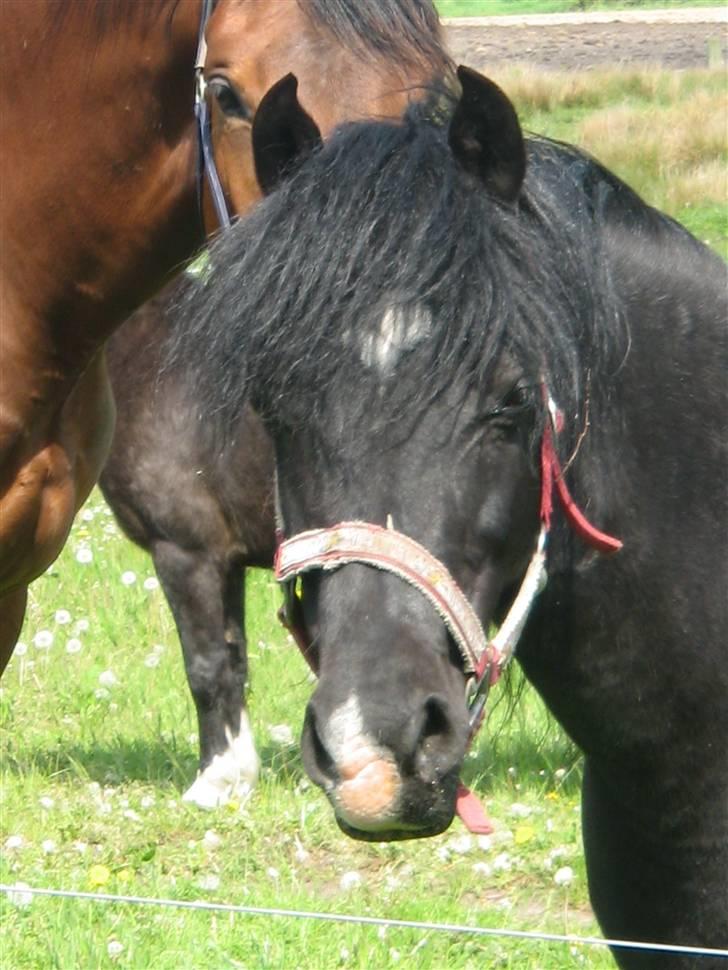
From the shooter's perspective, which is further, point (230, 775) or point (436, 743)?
point (230, 775)

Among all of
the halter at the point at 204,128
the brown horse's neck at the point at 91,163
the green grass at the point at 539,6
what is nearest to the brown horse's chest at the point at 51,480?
the brown horse's neck at the point at 91,163

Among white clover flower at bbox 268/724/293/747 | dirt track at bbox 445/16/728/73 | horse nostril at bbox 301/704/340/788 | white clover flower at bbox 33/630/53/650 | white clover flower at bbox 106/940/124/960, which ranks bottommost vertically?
dirt track at bbox 445/16/728/73

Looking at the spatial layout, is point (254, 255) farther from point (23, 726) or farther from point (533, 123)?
point (533, 123)

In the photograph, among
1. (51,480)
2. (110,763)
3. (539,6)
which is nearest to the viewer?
(51,480)

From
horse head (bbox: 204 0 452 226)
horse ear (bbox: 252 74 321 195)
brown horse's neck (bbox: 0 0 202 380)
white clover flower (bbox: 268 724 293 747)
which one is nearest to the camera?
horse ear (bbox: 252 74 321 195)

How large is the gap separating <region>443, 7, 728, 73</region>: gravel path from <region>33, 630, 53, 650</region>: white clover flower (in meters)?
8.15

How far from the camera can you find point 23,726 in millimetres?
4801

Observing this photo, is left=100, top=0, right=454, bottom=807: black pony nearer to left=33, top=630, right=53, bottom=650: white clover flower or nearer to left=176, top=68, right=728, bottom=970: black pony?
left=33, top=630, right=53, bottom=650: white clover flower

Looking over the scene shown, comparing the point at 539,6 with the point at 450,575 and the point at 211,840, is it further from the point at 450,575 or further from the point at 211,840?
the point at 450,575

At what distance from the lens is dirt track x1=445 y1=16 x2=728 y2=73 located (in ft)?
43.9

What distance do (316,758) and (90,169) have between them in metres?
1.40

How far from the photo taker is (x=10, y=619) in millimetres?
3379

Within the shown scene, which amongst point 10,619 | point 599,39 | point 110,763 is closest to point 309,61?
point 10,619

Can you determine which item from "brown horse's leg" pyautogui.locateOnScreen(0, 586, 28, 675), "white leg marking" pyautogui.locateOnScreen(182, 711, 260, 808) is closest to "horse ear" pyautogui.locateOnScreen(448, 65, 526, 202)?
"brown horse's leg" pyautogui.locateOnScreen(0, 586, 28, 675)
